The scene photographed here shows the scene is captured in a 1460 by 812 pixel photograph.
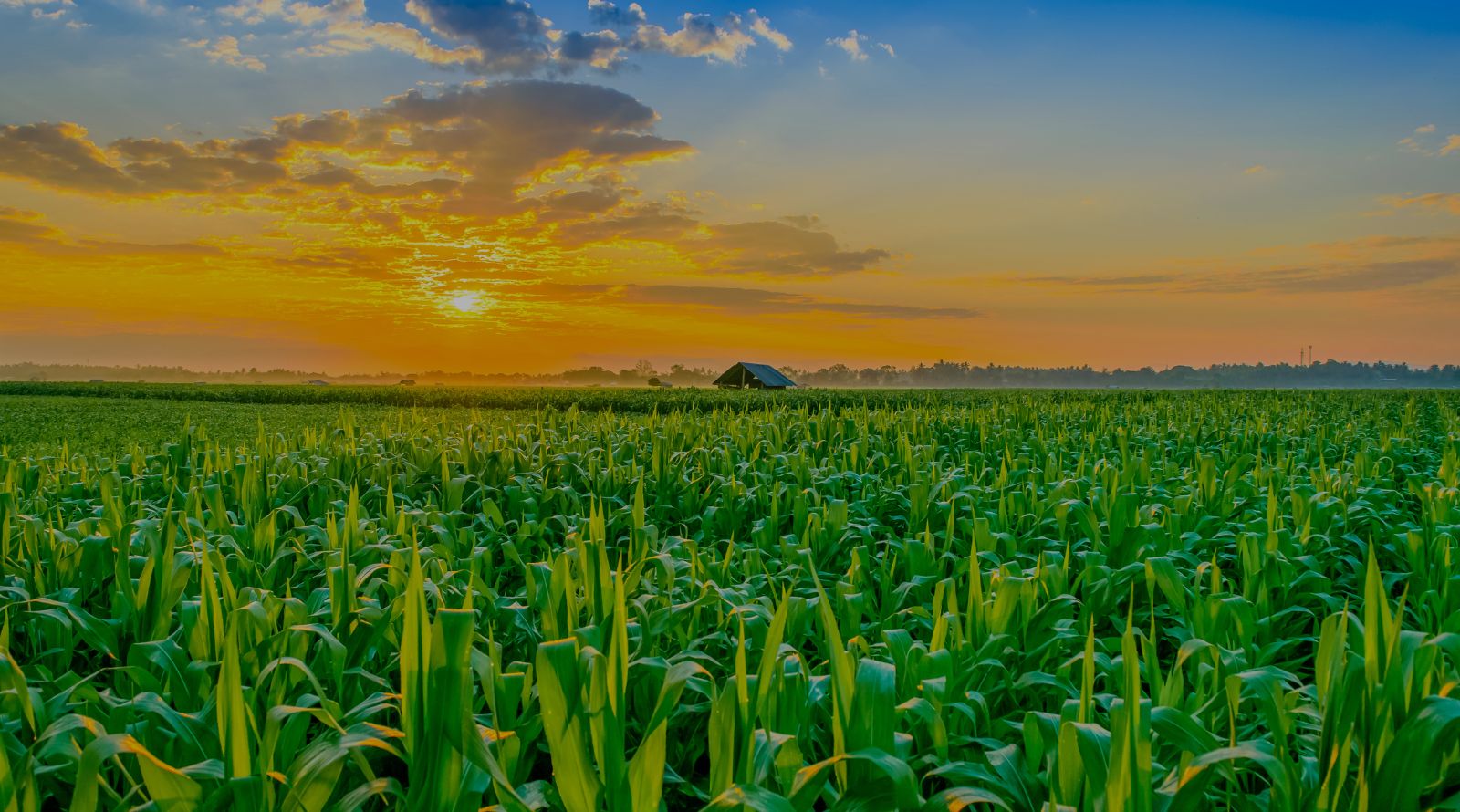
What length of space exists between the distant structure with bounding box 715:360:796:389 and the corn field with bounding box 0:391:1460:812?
63.4 meters

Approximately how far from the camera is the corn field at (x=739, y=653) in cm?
191

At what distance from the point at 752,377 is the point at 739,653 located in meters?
70.2

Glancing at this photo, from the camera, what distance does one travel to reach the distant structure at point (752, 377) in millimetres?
71062

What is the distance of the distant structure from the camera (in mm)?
71062

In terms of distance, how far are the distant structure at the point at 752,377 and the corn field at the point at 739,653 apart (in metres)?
63.4

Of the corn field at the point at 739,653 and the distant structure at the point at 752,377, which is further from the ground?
the distant structure at the point at 752,377

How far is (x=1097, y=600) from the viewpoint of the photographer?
13.3 ft

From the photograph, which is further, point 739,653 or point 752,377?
point 752,377

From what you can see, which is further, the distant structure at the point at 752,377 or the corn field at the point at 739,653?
the distant structure at the point at 752,377

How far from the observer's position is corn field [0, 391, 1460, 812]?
191 cm

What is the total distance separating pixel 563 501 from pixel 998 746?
4.92 m

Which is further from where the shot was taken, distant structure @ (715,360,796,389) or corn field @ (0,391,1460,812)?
distant structure @ (715,360,796,389)

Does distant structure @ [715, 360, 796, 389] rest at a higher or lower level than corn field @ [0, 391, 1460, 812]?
higher

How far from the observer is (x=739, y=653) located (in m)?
2.05
